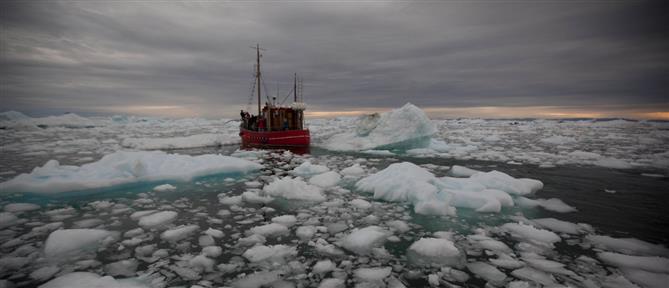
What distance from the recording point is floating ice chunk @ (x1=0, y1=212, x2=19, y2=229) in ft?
14.9

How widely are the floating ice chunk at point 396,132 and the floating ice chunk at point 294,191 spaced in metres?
12.0

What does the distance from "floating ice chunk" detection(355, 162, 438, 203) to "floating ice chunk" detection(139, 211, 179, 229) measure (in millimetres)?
4200

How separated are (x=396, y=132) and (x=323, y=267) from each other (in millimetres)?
15964

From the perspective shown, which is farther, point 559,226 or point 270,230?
point 559,226

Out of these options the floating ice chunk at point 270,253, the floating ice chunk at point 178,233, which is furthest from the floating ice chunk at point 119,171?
the floating ice chunk at point 270,253

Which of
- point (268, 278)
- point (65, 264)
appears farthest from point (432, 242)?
point (65, 264)

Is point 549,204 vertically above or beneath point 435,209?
beneath

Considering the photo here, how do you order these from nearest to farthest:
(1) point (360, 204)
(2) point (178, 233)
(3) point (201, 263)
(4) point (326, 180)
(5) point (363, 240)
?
(3) point (201, 263) < (5) point (363, 240) < (2) point (178, 233) < (1) point (360, 204) < (4) point (326, 180)

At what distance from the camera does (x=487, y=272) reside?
10.6 ft

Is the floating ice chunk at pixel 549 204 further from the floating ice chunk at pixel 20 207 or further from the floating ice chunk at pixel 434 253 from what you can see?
the floating ice chunk at pixel 20 207

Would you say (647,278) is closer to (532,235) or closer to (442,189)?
(532,235)

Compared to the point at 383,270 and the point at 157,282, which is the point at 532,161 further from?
the point at 157,282

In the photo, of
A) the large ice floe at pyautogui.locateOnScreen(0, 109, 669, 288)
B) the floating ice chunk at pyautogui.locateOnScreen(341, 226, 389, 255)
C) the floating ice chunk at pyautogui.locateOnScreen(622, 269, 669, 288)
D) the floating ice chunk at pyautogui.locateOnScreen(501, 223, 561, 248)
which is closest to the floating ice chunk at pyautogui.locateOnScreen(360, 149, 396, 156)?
the large ice floe at pyautogui.locateOnScreen(0, 109, 669, 288)

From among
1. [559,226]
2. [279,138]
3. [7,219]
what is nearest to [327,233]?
[559,226]
